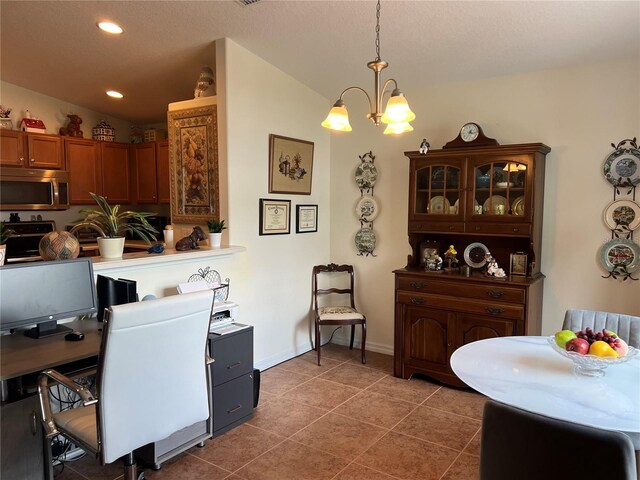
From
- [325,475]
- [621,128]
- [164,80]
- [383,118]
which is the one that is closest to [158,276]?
[325,475]

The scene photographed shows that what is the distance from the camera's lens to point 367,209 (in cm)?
439

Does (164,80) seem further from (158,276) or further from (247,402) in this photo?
(247,402)

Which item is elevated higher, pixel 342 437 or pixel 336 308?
pixel 336 308

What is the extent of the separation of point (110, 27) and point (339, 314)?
115 inches

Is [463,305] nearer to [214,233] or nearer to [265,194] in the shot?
[265,194]

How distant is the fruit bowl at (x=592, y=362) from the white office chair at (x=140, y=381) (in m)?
1.55

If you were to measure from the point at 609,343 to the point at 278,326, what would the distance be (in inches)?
111

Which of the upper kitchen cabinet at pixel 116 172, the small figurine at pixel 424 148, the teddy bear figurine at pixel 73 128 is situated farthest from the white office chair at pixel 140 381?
the teddy bear figurine at pixel 73 128

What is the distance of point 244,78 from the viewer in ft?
11.6

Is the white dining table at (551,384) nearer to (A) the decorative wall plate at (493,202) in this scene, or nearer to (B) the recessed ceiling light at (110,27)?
(A) the decorative wall plate at (493,202)

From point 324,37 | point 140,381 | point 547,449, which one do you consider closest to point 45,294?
point 140,381

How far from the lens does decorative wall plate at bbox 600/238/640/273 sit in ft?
10.5

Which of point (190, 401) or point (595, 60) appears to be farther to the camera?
point (595, 60)

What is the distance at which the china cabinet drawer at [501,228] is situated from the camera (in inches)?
129
